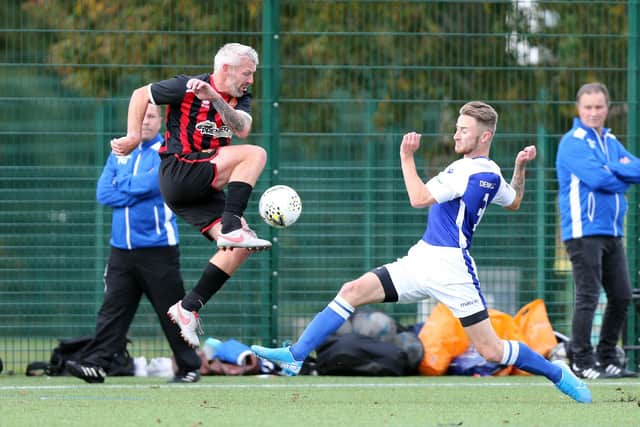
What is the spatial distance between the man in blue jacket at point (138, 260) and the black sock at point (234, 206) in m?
2.09

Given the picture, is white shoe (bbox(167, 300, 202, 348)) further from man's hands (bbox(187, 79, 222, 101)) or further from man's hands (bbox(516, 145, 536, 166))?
man's hands (bbox(516, 145, 536, 166))

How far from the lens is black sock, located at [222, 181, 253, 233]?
8.06 meters

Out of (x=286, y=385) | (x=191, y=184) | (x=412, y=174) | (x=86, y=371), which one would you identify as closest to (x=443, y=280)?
(x=412, y=174)

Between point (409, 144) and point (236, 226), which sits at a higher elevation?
point (409, 144)

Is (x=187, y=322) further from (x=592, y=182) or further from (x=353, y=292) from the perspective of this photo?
(x=592, y=182)

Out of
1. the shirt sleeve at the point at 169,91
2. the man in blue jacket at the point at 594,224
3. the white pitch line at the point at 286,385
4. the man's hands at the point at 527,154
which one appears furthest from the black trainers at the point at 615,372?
the shirt sleeve at the point at 169,91

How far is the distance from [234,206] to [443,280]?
52.2 inches

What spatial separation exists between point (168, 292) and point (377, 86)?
2.96 metres

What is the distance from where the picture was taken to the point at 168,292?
10.1 metres

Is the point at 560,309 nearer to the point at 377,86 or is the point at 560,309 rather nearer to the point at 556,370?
the point at 377,86

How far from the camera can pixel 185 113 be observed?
828 centimetres

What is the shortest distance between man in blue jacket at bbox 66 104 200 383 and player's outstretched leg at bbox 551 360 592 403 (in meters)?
3.20

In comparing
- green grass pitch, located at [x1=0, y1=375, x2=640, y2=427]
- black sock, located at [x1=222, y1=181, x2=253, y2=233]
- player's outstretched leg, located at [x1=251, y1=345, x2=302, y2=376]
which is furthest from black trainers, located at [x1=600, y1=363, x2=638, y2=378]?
black sock, located at [x1=222, y1=181, x2=253, y2=233]

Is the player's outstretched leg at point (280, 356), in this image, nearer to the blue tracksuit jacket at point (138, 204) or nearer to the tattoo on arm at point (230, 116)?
the tattoo on arm at point (230, 116)
